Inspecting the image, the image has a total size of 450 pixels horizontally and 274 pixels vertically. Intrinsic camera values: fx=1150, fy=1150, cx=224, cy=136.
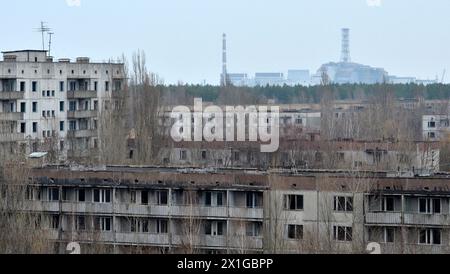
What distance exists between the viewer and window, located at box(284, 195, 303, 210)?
13477mm

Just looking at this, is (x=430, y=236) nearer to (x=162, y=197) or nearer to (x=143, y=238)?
(x=162, y=197)

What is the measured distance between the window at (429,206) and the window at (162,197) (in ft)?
10.2

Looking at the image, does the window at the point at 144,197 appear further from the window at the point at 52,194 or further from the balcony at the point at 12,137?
the balcony at the point at 12,137

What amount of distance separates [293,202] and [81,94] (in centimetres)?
1242

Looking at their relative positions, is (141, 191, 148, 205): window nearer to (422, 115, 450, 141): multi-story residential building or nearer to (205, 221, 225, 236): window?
(205, 221, 225, 236): window

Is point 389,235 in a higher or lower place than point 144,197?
lower

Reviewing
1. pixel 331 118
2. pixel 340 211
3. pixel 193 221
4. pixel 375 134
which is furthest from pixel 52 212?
pixel 331 118

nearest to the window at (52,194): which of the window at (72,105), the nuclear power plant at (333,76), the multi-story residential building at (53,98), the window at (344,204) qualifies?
the window at (344,204)

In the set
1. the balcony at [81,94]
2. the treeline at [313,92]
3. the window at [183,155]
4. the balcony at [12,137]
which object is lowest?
the window at [183,155]

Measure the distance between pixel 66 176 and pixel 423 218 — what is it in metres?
4.62

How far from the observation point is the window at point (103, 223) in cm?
1437

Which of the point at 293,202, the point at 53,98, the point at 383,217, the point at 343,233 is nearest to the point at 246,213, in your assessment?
the point at 293,202

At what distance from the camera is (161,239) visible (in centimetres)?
1380
